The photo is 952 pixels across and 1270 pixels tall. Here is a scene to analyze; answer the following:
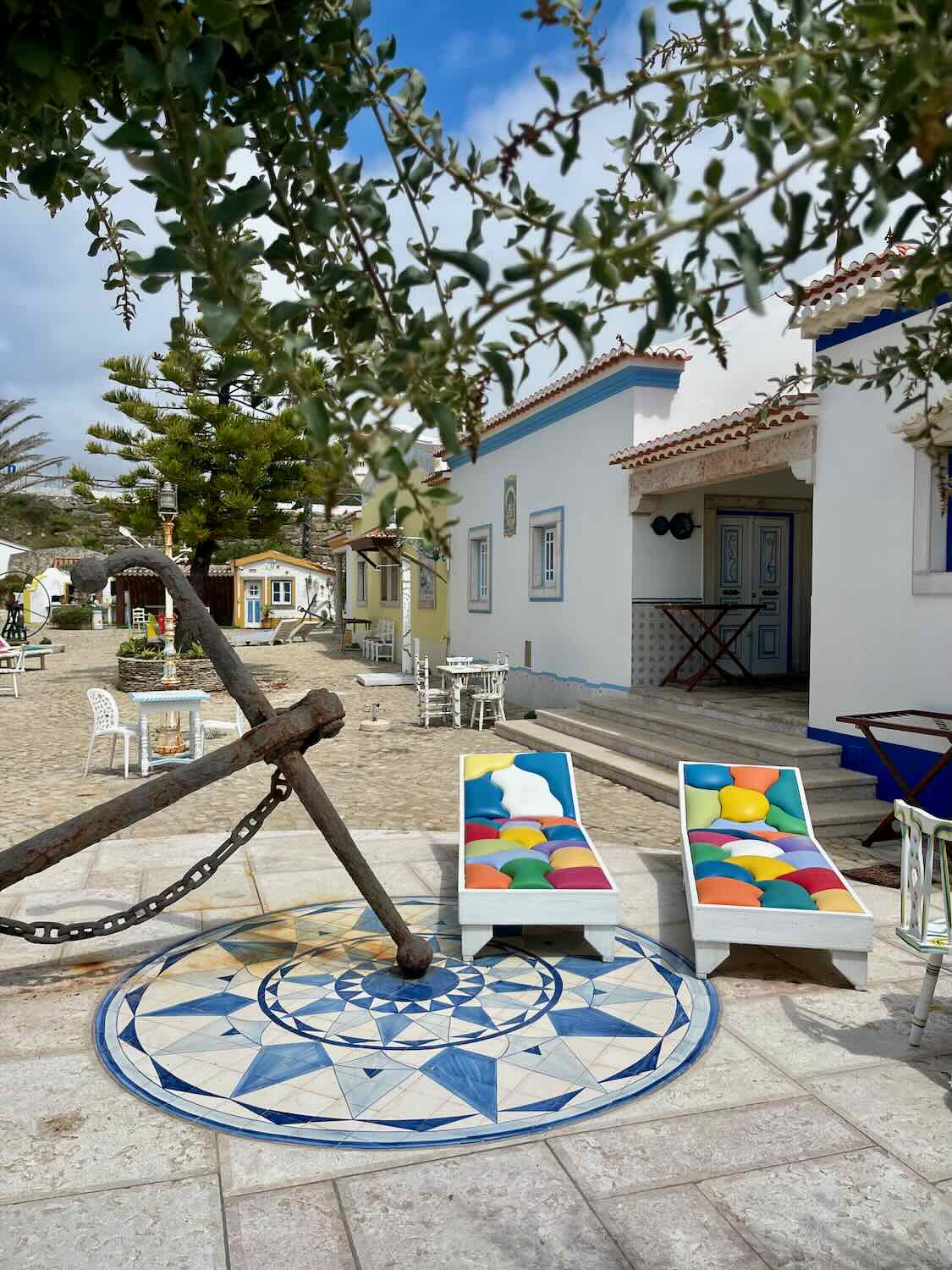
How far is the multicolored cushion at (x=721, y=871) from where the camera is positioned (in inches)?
181

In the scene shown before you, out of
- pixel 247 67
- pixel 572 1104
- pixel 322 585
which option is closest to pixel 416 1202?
pixel 572 1104

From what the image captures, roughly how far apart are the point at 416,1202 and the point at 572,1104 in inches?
28.3

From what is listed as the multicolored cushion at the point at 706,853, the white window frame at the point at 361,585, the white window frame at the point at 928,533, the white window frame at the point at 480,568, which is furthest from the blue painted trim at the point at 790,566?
the white window frame at the point at 361,585

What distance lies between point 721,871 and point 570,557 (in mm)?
8679

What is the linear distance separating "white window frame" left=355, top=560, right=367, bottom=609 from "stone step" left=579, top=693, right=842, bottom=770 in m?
14.2

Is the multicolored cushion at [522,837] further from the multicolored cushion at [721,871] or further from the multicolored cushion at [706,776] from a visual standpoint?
the multicolored cushion at [706,776]

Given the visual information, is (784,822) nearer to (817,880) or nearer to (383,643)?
(817,880)

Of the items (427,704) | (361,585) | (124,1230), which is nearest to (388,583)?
(361,585)

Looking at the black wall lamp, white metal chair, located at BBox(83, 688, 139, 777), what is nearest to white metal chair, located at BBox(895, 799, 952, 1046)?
white metal chair, located at BBox(83, 688, 139, 777)

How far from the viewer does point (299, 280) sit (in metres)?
1.81

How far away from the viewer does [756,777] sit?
221 inches

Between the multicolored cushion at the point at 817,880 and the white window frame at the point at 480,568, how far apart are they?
11.6 m

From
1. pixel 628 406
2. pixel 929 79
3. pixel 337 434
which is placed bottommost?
pixel 337 434

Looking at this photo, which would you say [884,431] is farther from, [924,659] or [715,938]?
[715,938]
